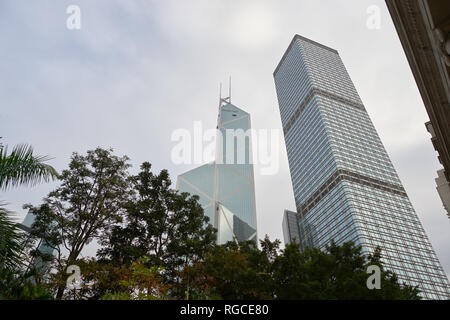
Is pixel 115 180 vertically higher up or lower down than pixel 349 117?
lower down

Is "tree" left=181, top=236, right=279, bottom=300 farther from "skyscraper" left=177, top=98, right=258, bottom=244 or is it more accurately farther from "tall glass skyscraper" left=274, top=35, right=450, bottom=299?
"skyscraper" left=177, top=98, right=258, bottom=244

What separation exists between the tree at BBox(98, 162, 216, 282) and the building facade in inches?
474

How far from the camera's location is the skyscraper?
10744 centimetres

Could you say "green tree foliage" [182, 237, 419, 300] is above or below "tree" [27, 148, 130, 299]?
below

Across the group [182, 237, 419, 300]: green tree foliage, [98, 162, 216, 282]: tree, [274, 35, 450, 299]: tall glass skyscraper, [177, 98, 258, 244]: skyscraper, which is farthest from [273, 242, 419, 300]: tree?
[177, 98, 258, 244]: skyscraper

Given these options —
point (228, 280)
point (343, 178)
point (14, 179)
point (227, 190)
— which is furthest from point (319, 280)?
point (227, 190)

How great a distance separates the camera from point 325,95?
124062 mm

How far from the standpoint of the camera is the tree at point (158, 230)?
51.8 ft

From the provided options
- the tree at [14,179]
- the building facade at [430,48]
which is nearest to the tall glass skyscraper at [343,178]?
the building facade at [430,48]

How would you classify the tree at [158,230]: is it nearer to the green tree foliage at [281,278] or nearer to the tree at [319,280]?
the green tree foliage at [281,278]

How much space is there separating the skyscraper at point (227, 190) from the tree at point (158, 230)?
8391 centimetres
